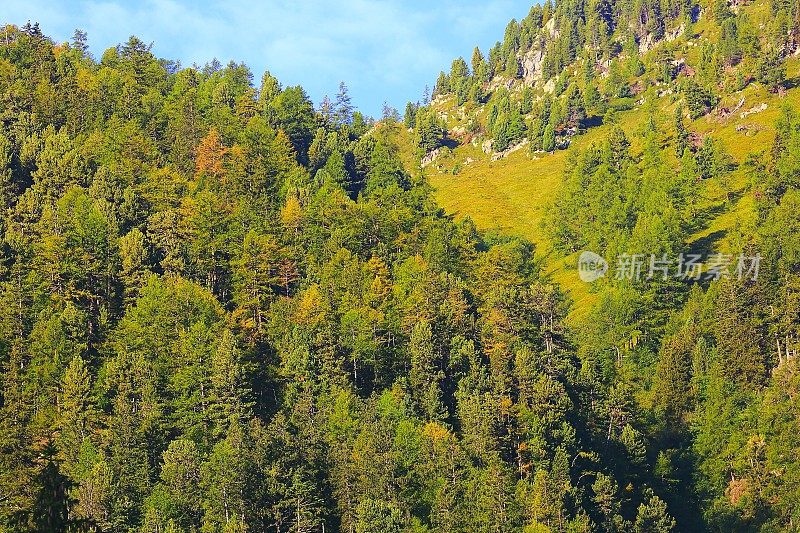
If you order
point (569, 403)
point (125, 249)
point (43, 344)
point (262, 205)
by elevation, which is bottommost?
point (569, 403)

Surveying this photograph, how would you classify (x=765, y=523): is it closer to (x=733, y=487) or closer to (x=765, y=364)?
(x=733, y=487)

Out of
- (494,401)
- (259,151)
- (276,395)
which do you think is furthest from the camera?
(259,151)

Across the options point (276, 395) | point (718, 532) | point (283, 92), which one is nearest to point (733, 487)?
point (718, 532)

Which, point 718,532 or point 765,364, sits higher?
point 765,364

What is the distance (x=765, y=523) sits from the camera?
102 m

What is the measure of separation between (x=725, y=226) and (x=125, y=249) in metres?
102

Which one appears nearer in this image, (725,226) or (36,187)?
(36,187)

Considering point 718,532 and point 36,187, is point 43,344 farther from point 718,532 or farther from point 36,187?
point 718,532

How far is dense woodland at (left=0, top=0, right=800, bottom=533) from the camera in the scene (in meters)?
88.1

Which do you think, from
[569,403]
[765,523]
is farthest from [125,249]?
[765,523]

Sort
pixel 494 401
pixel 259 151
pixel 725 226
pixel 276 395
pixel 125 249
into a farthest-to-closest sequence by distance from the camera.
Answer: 1. pixel 725 226
2. pixel 259 151
3. pixel 125 249
4. pixel 276 395
5. pixel 494 401

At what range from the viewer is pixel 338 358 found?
106 meters

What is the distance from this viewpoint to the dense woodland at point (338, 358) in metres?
88.1

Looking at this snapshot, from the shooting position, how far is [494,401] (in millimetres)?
96625
